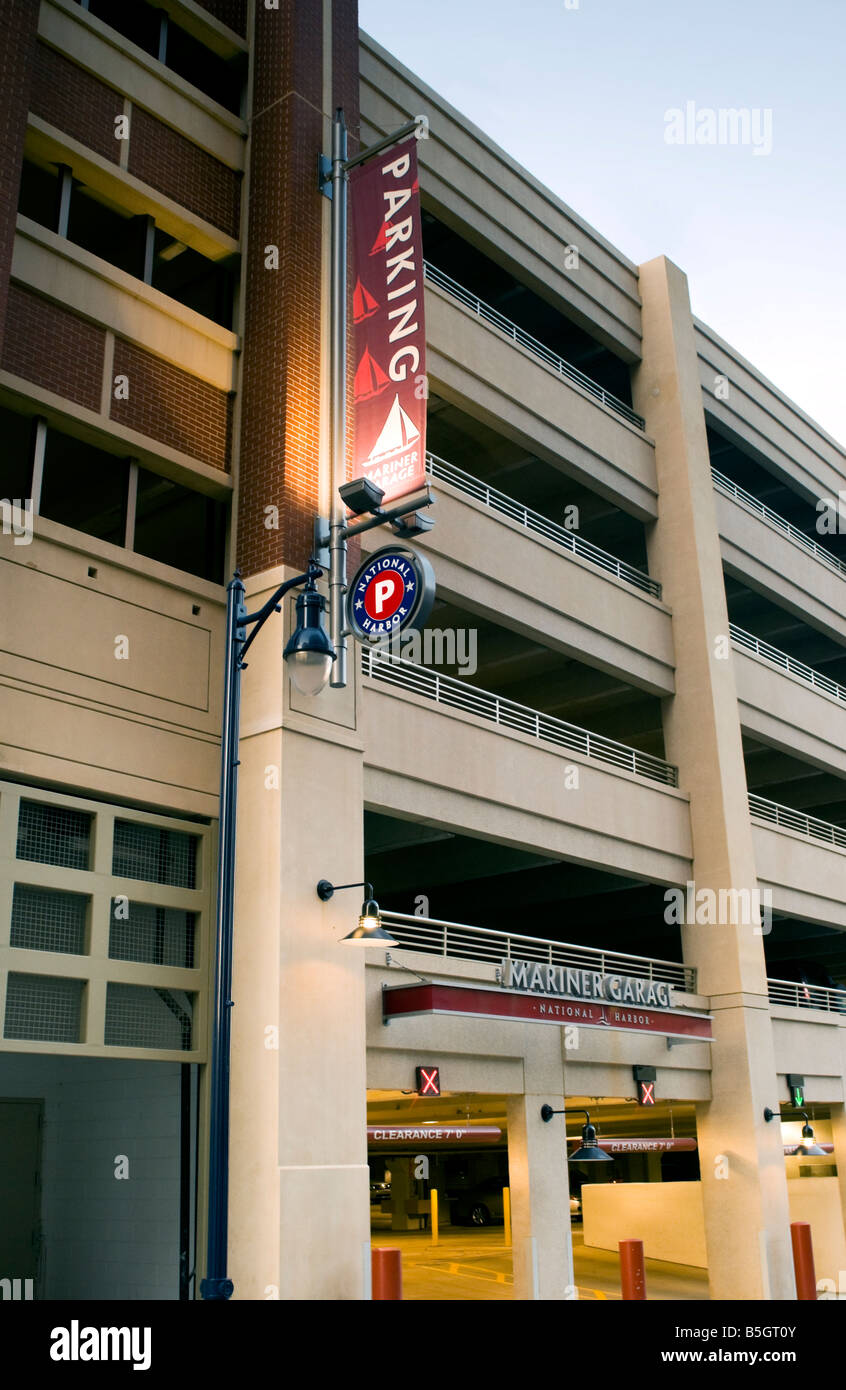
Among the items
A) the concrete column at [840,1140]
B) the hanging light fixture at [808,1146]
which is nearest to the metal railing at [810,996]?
the concrete column at [840,1140]

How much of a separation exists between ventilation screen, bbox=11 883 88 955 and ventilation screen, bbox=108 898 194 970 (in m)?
0.37

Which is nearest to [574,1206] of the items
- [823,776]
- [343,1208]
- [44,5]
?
[823,776]

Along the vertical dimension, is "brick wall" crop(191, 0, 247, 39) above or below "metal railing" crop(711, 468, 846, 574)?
above

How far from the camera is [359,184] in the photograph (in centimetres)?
1667

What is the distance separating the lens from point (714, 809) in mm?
23359

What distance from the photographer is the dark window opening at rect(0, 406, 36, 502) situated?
17438 mm

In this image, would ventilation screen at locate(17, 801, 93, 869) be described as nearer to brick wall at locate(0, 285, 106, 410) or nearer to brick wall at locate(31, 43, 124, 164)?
brick wall at locate(0, 285, 106, 410)

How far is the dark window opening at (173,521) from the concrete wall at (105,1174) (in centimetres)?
684

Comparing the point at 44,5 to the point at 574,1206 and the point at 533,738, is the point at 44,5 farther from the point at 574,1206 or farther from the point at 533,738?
the point at 574,1206

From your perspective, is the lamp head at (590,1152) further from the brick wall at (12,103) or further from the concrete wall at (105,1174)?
the brick wall at (12,103)

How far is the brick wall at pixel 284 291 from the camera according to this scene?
1527 centimetres

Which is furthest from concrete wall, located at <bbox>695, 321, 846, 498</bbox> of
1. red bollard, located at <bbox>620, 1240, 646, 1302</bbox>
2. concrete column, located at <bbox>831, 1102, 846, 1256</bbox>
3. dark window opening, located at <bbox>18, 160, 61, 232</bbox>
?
red bollard, located at <bbox>620, 1240, 646, 1302</bbox>

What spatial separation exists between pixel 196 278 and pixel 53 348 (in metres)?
4.06
